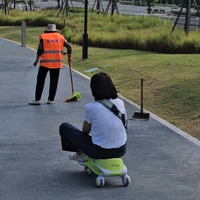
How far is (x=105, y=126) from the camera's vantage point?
20.9 ft

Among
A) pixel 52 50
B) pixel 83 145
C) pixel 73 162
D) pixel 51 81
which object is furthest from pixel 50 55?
pixel 83 145

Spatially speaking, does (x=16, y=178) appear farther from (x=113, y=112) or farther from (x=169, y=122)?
(x=169, y=122)

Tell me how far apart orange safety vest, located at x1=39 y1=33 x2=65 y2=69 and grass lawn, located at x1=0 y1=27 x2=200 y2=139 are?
215 cm

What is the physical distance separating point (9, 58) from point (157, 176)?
16.4 m

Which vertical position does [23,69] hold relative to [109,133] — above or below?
below

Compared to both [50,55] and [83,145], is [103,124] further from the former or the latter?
[50,55]

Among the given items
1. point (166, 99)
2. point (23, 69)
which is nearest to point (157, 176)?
point (166, 99)

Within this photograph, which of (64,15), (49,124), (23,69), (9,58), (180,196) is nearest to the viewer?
(180,196)

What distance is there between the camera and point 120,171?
629cm

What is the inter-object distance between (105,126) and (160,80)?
8.51 meters

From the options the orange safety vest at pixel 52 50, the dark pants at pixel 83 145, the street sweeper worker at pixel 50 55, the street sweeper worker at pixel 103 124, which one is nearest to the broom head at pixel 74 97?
the street sweeper worker at pixel 50 55

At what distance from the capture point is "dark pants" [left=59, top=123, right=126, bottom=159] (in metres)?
6.38

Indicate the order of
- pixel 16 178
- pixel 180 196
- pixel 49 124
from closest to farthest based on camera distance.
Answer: pixel 180 196
pixel 16 178
pixel 49 124

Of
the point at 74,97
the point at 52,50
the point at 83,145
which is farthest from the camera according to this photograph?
the point at 74,97
